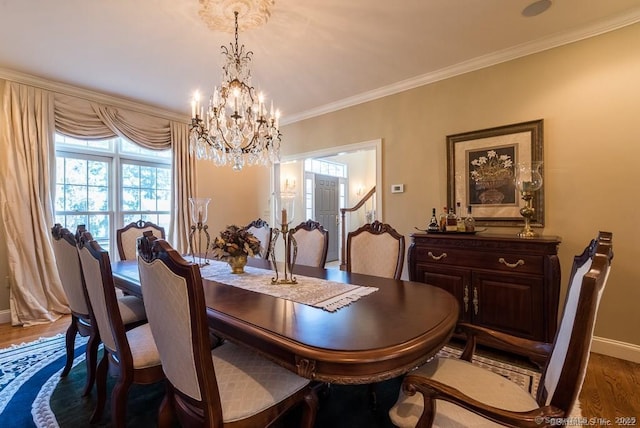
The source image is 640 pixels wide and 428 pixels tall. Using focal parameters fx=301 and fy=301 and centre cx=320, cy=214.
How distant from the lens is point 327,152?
4.11 m

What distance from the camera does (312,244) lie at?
106 inches

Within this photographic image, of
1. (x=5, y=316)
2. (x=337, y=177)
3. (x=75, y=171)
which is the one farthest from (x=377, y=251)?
(x=337, y=177)

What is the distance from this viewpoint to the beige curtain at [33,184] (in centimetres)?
303

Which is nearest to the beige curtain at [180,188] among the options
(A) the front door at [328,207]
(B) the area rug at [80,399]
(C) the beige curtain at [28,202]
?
(C) the beige curtain at [28,202]

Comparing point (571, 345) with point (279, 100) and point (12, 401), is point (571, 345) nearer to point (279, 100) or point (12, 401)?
point (12, 401)

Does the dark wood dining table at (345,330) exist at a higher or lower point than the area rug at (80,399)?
higher

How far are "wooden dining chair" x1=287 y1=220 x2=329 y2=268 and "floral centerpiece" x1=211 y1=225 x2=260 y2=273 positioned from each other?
505 mm

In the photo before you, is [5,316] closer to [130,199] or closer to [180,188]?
[130,199]

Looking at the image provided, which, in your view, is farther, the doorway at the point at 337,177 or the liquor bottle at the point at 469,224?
the doorway at the point at 337,177

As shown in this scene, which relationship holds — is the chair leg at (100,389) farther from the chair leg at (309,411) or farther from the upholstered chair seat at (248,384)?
the chair leg at (309,411)

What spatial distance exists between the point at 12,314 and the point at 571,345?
441 cm

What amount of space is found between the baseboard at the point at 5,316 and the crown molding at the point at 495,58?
4220 mm

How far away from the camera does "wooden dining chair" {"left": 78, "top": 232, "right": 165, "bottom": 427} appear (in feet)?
4.45

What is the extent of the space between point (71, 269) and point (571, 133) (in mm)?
3789
